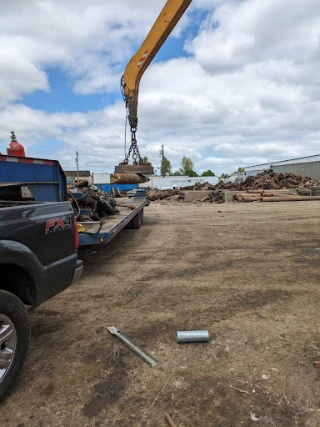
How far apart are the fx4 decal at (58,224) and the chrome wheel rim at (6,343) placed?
32.1 inches

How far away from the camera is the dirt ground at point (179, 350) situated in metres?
2.47

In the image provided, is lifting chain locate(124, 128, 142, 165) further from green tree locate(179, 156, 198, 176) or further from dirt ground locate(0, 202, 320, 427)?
green tree locate(179, 156, 198, 176)

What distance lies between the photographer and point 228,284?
17.1ft

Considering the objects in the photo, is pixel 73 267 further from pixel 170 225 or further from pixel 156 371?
pixel 170 225

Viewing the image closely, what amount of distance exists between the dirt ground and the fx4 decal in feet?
4.07

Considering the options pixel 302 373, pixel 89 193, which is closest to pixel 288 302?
pixel 302 373

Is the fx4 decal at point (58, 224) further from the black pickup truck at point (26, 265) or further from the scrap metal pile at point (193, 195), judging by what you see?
the scrap metal pile at point (193, 195)

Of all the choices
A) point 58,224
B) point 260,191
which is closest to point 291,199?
point 260,191

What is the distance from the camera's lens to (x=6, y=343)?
2.62 meters

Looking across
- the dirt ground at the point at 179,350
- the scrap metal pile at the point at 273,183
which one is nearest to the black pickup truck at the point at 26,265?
the dirt ground at the point at 179,350

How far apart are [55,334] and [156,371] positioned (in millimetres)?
1367

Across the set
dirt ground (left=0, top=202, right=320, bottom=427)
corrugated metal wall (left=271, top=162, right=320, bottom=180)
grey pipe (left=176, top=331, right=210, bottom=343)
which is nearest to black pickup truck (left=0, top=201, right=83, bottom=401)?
dirt ground (left=0, top=202, right=320, bottom=427)

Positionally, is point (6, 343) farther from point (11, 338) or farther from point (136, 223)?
point (136, 223)

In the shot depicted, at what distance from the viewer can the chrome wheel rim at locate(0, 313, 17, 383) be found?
2.56 metres
